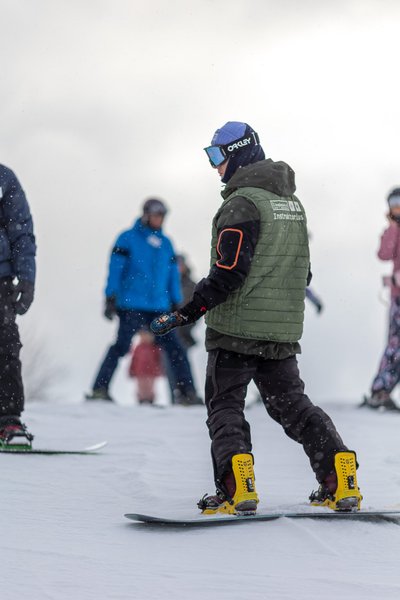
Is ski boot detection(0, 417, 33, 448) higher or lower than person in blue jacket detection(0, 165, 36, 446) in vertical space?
lower

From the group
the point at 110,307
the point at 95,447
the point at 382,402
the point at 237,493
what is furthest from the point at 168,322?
the point at 382,402

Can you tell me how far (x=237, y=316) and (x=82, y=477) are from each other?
1659 millimetres

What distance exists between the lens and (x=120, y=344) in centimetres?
1051

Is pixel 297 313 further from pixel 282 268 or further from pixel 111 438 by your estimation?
pixel 111 438

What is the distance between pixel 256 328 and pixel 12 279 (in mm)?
2398

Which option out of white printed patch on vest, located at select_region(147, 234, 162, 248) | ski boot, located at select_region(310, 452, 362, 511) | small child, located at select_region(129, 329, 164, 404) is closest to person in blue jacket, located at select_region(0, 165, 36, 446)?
ski boot, located at select_region(310, 452, 362, 511)

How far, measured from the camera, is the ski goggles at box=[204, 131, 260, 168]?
15.8 ft

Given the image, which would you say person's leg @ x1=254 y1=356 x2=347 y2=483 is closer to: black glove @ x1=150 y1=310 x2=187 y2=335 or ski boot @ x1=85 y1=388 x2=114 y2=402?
black glove @ x1=150 y1=310 x2=187 y2=335

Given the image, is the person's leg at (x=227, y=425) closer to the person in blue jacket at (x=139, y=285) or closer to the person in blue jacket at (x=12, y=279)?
the person in blue jacket at (x=12, y=279)

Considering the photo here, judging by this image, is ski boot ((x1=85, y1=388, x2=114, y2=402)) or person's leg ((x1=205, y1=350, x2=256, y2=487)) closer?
person's leg ((x1=205, y1=350, x2=256, y2=487))

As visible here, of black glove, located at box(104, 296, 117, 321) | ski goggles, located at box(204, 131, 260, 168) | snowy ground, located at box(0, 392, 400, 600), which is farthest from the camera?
black glove, located at box(104, 296, 117, 321)

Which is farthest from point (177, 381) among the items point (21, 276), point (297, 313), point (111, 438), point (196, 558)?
point (196, 558)

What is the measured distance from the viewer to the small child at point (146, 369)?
15984 millimetres

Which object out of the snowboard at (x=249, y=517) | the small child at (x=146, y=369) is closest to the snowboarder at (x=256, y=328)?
the snowboard at (x=249, y=517)
